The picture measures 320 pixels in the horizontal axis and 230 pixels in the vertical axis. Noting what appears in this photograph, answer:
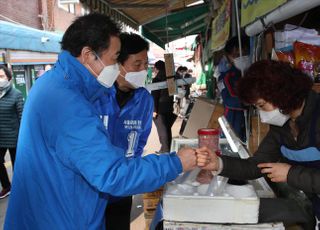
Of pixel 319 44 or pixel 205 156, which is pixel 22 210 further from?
pixel 319 44

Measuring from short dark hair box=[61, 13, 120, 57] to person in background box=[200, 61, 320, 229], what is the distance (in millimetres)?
762

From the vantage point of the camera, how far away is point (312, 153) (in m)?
1.75

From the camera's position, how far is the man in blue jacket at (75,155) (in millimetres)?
1438

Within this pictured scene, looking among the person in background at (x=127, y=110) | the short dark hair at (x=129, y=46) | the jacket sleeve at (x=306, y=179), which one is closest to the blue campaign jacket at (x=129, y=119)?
the person in background at (x=127, y=110)

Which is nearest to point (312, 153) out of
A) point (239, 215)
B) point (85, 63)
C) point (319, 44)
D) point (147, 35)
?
point (239, 215)

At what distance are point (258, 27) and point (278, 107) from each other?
100 centimetres

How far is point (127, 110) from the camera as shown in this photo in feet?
8.22

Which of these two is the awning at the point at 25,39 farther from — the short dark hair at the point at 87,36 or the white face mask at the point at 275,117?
the white face mask at the point at 275,117

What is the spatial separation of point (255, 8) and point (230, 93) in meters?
1.54

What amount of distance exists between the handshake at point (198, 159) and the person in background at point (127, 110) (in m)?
0.64

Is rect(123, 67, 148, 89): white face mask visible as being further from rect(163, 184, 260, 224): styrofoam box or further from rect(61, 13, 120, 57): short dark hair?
rect(163, 184, 260, 224): styrofoam box

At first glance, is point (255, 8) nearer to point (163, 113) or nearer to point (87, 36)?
point (87, 36)

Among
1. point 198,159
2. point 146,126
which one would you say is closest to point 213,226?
point 198,159

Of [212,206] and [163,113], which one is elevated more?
[212,206]
